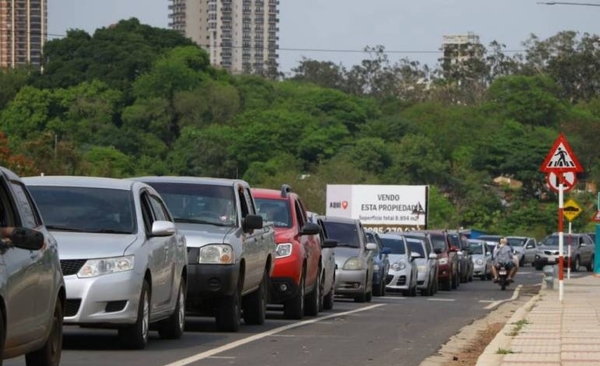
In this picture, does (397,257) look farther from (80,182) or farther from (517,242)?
(517,242)

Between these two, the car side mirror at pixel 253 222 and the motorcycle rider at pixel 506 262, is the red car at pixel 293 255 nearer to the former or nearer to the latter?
the car side mirror at pixel 253 222

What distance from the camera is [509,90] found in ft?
500

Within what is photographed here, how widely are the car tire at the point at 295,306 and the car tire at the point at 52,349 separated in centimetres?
996

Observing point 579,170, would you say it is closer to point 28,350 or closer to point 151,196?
point 151,196

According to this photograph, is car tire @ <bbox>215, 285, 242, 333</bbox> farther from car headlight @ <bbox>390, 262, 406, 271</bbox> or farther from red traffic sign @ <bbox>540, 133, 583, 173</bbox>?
car headlight @ <bbox>390, 262, 406, 271</bbox>

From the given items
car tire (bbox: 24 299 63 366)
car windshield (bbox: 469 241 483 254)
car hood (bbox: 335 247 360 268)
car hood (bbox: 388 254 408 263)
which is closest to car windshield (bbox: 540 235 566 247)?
car windshield (bbox: 469 241 483 254)

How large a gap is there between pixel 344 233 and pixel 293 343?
14708 millimetres

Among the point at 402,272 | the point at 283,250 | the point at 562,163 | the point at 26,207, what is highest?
the point at 562,163

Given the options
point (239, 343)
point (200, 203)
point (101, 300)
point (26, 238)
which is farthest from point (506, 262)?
point (26, 238)

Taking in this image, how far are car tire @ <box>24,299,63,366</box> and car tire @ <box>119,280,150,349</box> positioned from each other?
2.69m

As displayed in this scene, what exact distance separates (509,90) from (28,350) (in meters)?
142

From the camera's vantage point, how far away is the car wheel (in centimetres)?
1780

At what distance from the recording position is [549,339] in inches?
722

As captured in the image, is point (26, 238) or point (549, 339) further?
point (549, 339)
